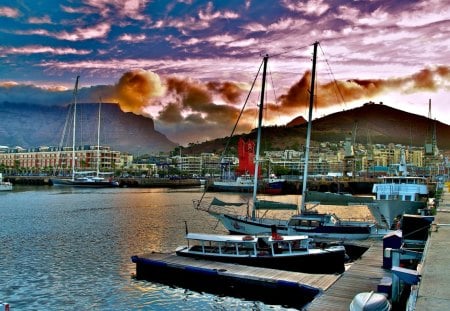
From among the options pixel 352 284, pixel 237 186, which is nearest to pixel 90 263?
pixel 352 284

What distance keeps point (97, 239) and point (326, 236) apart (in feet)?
73.2

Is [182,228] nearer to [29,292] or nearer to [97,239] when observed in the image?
[97,239]

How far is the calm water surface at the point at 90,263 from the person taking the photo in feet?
78.7

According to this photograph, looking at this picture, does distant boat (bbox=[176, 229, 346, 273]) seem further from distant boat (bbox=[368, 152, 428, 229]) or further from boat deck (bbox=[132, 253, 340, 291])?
distant boat (bbox=[368, 152, 428, 229])

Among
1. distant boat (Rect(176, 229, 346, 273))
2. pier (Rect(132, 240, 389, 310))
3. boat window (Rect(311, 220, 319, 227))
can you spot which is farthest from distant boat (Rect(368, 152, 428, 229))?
distant boat (Rect(176, 229, 346, 273))

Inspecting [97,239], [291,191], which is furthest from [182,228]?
[291,191]

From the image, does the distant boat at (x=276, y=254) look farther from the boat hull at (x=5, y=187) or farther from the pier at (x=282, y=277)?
the boat hull at (x=5, y=187)

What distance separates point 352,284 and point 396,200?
2722cm

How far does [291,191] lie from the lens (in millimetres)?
153875

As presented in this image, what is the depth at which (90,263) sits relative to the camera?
33.4 metres

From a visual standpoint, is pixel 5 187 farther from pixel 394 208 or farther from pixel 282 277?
pixel 282 277

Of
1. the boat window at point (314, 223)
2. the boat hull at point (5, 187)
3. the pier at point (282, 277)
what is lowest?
the boat hull at point (5, 187)

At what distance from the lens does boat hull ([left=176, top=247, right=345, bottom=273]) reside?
28.3m

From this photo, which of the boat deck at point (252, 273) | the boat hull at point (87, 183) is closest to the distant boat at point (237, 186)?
the boat hull at point (87, 183)
